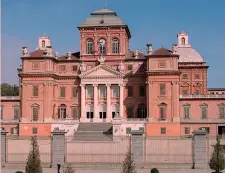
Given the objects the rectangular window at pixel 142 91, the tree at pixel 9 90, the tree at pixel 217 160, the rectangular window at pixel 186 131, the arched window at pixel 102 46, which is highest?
the arched window at pixel 102 46

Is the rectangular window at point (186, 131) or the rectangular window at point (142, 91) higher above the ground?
the rectangular window at point (142, 91)

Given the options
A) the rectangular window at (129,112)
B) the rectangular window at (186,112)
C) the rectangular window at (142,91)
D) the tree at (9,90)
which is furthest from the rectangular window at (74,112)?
the tree at (9,90)

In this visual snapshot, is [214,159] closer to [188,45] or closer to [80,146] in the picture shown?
[80,146]

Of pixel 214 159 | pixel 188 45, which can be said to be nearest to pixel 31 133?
pixel 188 45

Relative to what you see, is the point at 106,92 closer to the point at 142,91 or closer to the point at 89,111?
the point at 89,111

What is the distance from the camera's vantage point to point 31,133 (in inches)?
2413

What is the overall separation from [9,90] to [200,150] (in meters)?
69.9

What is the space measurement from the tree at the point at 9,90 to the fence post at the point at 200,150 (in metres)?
65.8

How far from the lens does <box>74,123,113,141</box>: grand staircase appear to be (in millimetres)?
54156

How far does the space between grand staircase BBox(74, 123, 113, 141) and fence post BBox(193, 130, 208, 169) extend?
21.0m

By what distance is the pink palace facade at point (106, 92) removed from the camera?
6031 cm

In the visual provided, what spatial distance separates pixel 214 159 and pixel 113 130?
28521 mm

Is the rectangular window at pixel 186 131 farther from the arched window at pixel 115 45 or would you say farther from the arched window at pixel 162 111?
the arched window at pixel 115 45

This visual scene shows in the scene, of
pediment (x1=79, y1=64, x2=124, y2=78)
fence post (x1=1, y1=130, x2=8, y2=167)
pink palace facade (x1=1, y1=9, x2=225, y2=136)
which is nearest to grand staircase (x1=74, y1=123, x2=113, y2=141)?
pink palace facade (x1=1, y1=9, x2=225, y2=136)
